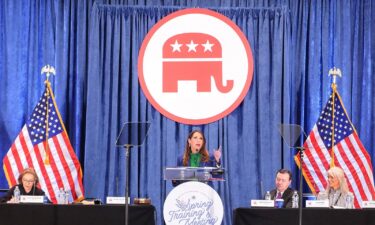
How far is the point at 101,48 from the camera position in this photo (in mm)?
7508

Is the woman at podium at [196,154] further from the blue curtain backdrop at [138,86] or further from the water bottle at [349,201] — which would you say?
the water bottle at [349,201]

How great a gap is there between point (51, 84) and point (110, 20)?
1104 mm

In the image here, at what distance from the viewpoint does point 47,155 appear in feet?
23.7

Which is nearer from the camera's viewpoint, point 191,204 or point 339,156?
point 191,204

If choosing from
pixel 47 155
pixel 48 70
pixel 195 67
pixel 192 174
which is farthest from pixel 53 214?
pixel 195 67

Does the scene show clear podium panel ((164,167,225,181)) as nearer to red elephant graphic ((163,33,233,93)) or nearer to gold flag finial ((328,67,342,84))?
red elephant graphic ((163,33,233,93))

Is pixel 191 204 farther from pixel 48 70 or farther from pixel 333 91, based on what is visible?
pixel 48 70

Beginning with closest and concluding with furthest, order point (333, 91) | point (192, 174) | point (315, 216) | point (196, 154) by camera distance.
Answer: point (315, 216) → point (192, 174) → point (196, 154) → point (333, 91)

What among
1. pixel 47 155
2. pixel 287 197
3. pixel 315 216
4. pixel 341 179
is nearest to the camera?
pixel 315 216

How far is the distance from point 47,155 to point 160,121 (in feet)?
4.71

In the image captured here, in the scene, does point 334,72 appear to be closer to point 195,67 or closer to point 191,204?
point 195,67

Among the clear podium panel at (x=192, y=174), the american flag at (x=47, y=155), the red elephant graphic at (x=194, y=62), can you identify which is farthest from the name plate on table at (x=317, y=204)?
the american flag at (x=47, y=155)

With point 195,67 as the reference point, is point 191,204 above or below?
below

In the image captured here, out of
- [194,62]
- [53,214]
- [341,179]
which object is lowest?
[53,214]
